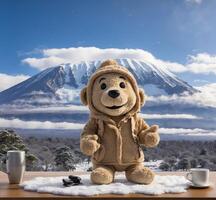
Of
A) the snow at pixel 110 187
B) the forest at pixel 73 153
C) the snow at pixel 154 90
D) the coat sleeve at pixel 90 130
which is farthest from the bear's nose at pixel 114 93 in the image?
the snow at pixel 154 90

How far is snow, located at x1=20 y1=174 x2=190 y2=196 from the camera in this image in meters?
1.12

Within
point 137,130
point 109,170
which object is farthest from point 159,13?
point 109,170

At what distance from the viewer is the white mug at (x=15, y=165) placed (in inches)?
50.8

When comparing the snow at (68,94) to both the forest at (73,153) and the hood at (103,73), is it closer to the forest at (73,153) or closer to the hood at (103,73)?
the forest at (73,153)

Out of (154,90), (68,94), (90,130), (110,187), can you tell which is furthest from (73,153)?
(110,187)

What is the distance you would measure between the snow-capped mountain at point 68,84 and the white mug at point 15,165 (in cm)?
121

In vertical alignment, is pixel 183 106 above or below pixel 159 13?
below

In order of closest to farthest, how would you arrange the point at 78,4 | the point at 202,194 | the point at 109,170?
the point at 202,194 < the point at 109,170 < the point at 78,4

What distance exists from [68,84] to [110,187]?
4.68 feet

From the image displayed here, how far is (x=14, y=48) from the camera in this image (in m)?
2.52

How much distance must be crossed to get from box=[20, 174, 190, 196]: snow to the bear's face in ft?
0.77

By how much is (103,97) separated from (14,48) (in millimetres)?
1374

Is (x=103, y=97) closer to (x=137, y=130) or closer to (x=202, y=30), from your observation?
(x=137, y=130)

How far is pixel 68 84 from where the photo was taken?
99.7 inches
